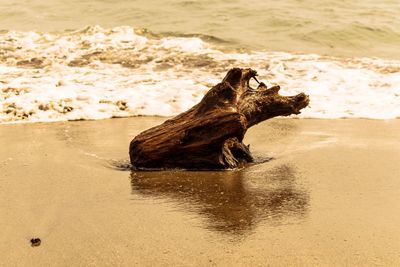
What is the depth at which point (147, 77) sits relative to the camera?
29.5 feet

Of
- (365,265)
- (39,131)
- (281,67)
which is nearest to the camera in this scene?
(365,265)

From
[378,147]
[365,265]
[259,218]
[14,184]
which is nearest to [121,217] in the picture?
[259,218]

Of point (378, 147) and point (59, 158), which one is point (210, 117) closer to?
point (59, 158)

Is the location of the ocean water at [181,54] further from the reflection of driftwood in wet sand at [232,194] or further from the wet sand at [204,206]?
the reflection of driftwood in wet sand at [232,194]

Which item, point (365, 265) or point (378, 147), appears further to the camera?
point (378, 147)

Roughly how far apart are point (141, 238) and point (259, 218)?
2.51 ft

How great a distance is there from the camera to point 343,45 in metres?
12.0

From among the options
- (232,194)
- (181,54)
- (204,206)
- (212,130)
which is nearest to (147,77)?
(181,54)

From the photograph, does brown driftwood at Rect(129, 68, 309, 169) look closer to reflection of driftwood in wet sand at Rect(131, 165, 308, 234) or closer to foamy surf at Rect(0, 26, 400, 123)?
reflection of driftwood in wet sand at Rect(131, 165, 308, 234)

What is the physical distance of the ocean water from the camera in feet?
24.7

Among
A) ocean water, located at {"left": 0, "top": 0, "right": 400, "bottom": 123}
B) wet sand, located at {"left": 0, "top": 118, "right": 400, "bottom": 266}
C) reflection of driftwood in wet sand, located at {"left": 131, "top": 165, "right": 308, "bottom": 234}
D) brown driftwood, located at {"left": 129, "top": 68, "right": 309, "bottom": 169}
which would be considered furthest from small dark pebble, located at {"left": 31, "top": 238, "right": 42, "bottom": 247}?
ocean water, located at {"left": 0, "top": 0, "right": 400, "bottom": 123}

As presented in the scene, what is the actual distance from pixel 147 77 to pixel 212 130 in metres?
4.62

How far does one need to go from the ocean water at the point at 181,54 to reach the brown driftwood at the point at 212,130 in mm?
2421

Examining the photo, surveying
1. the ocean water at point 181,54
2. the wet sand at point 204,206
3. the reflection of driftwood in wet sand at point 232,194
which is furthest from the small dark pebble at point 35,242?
the ocean water at point 181,54
